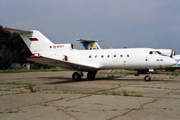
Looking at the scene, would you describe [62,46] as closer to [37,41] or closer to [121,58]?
[37,41]

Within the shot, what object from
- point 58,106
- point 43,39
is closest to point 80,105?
point 58,106

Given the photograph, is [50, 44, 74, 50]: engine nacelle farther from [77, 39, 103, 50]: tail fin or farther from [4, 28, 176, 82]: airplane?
[77, 39, 103, 50]: tail fin

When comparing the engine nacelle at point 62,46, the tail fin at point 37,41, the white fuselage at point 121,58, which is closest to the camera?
the white fuselage at point 121,58

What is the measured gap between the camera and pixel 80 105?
6.08 m

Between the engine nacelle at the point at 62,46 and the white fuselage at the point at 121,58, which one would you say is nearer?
the white fuselage at the point at 121,58

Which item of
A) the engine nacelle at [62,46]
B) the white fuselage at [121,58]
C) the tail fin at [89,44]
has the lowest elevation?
the white fuselage at [121,58]

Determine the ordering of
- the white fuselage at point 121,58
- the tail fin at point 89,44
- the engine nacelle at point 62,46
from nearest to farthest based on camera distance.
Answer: the white fuselage at point 121,58, the engine nacelle at point 62,46, the tail fin at point 89,44

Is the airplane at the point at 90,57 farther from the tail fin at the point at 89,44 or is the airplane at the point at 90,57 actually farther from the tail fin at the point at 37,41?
the tail fin at the point at 89,44

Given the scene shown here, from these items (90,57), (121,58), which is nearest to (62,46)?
(90,57)

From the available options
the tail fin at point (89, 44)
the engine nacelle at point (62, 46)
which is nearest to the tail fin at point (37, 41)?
the engine nacelle at point (62, 46)

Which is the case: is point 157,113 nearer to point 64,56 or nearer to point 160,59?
point 160,59

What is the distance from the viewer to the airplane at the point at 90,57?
14.9 metres

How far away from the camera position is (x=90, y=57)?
17281 mm

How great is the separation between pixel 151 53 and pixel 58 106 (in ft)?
36.9
